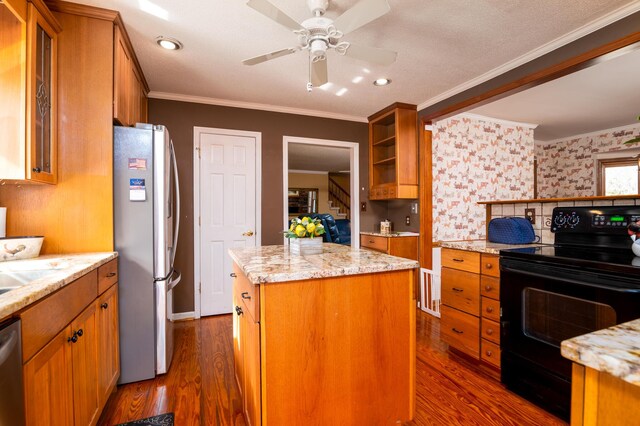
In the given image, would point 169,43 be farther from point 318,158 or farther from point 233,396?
point 318,158

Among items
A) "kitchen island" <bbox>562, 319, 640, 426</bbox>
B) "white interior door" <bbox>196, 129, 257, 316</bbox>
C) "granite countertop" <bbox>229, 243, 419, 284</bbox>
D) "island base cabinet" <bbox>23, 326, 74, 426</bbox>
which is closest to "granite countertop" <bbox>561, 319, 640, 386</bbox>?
"kitchen island" <bbox>562, 319, 640, 426</bbox>

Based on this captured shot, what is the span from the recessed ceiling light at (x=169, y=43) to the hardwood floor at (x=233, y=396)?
97.0 inches

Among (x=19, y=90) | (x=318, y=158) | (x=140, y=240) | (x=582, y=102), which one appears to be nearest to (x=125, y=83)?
(x=19, y=90)

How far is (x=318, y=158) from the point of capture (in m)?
7.77

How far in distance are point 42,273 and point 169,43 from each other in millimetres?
1819

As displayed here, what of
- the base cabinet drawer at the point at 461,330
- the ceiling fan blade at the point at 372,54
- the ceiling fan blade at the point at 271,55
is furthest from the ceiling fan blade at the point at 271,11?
the base cabinet drawer at the point at 461,330

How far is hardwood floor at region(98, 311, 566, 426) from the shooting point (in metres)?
1.76

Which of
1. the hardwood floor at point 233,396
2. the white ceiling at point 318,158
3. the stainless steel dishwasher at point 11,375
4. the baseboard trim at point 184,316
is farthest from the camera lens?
the white ceiling at point 318,158

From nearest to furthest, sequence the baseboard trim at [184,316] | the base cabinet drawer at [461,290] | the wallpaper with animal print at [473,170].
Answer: the base cabinet drawer at [461,290]
the baseboard trim at [184,316]
the wallpaper with animal print at [473,170]

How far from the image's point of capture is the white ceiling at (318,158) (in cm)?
649

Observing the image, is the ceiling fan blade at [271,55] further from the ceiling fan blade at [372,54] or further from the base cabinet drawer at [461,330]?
the base cabinet drawer at [461,330]

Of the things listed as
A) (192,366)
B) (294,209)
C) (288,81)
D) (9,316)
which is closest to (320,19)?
(288,81)

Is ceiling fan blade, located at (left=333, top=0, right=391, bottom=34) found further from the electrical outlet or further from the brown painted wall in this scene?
the brown painted wall

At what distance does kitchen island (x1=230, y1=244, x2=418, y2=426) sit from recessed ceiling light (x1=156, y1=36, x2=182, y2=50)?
6.14ft
